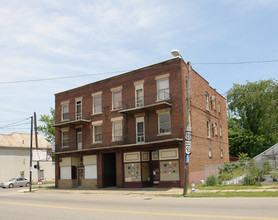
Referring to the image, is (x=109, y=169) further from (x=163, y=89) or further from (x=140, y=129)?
(x=163, y=89)

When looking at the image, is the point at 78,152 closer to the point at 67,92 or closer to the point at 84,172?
the point at 84,172

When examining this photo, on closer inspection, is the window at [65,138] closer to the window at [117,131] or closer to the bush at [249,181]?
the window at [117,131]

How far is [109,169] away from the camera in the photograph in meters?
30.1

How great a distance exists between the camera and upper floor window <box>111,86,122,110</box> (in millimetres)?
28672

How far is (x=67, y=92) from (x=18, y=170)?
73.8 ft

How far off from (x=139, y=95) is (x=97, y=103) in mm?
5564

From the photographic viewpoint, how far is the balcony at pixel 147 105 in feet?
80.5

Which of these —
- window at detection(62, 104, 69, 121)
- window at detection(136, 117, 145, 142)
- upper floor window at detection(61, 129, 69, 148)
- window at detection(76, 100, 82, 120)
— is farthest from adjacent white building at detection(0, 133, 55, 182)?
window at detection(136, 117, 145, 142)

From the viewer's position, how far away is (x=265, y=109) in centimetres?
4575

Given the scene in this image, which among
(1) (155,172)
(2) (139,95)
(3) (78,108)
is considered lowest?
(1) (155,172)

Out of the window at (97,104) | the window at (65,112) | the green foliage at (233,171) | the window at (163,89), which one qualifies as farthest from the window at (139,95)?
the window at (65,112)

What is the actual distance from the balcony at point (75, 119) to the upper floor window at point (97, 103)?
0.94 m

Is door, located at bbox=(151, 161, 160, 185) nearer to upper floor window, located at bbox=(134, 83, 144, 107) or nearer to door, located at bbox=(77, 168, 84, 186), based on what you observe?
upper floor window, located at bbox=(134, 83, 144, 107)

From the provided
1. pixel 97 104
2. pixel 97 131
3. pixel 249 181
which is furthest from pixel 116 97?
pixel 249 181
